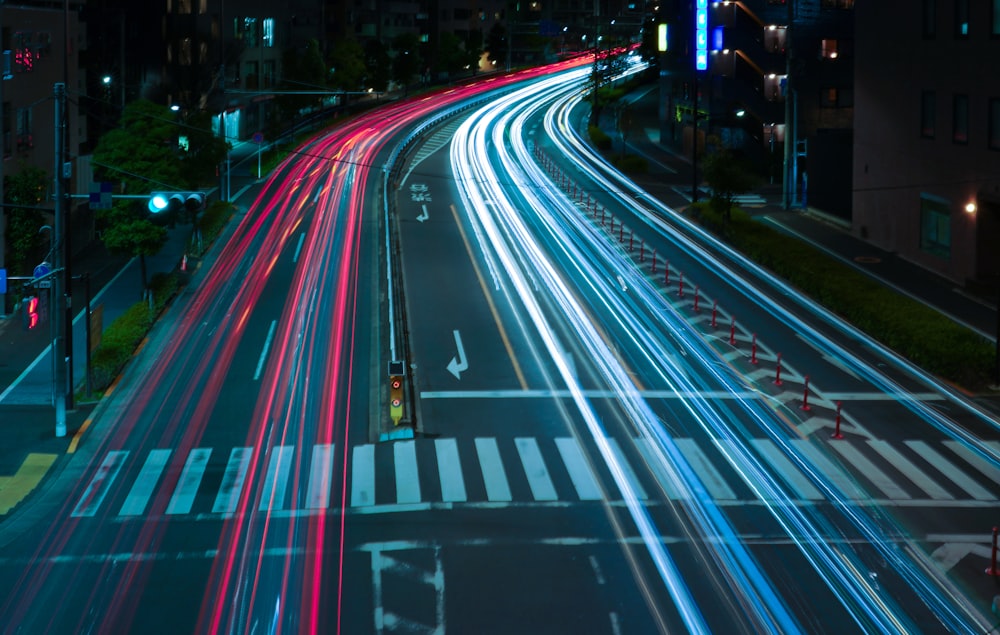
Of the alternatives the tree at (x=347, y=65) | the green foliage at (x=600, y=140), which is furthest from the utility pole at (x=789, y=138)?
the tree at (x=347, y=65)

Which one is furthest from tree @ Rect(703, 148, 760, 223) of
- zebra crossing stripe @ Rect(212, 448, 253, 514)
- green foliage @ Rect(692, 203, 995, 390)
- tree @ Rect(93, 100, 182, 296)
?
zebra crossing stripe @ Rect(212, 448, 253, 514)

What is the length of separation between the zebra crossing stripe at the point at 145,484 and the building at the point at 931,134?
27.0 meters

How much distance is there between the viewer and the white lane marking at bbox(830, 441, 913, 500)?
21719 mm

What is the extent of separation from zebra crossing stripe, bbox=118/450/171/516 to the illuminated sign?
45.8 m

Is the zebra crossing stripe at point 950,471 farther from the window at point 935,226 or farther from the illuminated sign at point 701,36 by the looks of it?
the illuminated sign at point 701,36

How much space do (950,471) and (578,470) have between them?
737cm

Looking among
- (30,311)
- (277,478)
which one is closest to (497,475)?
(277,478)

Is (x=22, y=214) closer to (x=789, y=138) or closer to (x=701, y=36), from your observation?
(x=789, y=138)

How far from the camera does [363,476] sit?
23.0m

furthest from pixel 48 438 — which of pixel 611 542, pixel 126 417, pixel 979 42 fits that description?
pixel 979 42

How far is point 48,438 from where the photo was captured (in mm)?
25969

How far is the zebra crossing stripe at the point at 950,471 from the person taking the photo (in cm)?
2178

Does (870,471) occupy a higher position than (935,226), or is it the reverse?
Answer: (935,226)

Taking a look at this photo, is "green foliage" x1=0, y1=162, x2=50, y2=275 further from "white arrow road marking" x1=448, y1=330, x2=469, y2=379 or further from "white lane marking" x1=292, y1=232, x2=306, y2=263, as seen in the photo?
"white arrow road marking" x1=448, y1=330, x2=469, y2=379
